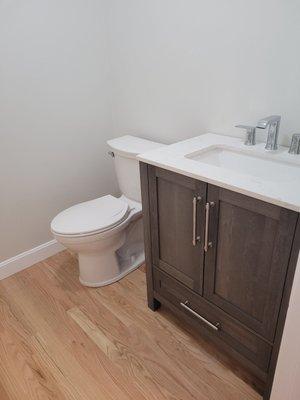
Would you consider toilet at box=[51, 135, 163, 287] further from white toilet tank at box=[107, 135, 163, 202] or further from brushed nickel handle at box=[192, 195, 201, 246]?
brushed nickel handle at box=[192, 195, 201, 246]

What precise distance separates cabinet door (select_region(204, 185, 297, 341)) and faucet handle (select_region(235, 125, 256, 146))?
44 centimetres

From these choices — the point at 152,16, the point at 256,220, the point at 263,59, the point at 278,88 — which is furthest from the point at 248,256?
the point at 152,16

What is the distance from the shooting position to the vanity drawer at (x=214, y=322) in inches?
46.3

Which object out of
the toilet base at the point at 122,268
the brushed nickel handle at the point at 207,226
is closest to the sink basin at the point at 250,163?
the brushed nickel handle at the point at 207,226

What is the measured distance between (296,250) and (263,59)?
843 mm

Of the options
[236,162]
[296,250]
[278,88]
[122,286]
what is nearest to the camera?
[296,250]

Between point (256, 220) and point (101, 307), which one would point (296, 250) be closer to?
point (256, 220)

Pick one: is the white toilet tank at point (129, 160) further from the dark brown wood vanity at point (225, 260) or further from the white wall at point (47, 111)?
the dark brown wood vanity at point (225, 260)

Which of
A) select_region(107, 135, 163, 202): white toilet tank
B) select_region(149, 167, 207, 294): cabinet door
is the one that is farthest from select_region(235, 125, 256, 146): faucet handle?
select_region(107, 135, 163, 202): white toilet tank

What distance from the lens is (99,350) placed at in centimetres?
147

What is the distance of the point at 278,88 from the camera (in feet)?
4.21

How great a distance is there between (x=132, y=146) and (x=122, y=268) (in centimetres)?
78

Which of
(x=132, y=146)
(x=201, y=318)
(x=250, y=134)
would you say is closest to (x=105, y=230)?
(x=132, y=146)

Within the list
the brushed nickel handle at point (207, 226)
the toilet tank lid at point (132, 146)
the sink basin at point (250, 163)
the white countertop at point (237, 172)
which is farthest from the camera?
the toilet tank lid at point (132, 146)
